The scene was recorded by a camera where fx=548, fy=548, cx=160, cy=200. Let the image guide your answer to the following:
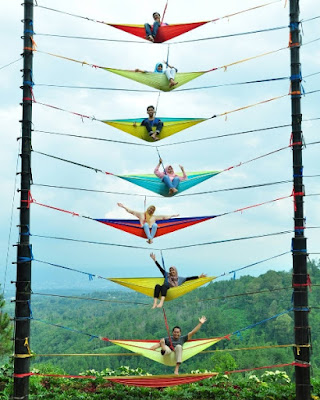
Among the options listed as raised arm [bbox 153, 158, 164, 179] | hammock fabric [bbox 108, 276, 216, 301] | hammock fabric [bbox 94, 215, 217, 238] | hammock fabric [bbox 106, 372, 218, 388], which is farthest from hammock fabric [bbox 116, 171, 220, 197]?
hammock fabric [bbox 106, 372, 218, 388]

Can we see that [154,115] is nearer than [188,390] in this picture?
Yes

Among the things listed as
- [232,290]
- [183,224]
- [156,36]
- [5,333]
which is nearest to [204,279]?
[183,224]

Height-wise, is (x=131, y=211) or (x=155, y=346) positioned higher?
(x=131, y=211)

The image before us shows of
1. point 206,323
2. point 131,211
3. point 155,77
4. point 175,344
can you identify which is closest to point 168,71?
point 155,77

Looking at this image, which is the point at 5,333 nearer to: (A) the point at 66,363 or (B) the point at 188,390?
(B) the point at 188,390

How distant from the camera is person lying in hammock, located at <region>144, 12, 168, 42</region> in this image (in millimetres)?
7633

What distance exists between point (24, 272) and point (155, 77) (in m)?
3.14

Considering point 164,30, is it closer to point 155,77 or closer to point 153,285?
point 155,77

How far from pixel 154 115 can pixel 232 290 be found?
2163 cm

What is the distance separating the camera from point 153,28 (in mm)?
7656

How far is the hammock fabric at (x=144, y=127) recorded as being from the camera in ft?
24.6

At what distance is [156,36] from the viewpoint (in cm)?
766

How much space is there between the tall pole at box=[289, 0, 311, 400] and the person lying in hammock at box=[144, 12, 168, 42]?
2.03 meters

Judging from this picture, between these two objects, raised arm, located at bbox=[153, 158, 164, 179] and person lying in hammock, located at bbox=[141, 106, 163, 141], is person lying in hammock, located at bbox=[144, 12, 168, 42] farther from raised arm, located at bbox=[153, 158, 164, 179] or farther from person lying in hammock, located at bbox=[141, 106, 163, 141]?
raised arm, located at bbox=[153, 158, 164, 179]
